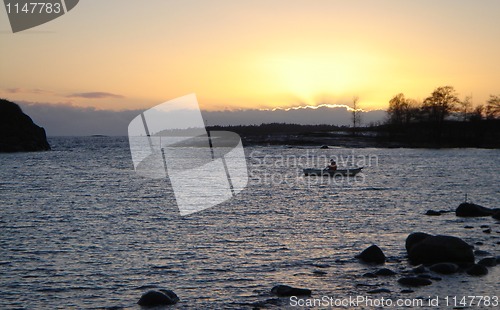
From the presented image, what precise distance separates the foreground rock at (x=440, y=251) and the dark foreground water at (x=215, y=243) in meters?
0.96

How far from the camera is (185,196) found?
4716cm

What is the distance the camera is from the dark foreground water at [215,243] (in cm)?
1817

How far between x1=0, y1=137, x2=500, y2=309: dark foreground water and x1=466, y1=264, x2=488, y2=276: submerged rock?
0.27m

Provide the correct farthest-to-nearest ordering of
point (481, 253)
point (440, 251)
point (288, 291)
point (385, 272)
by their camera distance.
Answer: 1. point (481, 253)
2. point (440, 251)
3. point (385, 272)
4. point (288, 291)

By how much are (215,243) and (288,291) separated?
9269 mm

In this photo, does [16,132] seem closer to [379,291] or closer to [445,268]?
[445,268]

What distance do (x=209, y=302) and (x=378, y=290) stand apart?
5904 mm

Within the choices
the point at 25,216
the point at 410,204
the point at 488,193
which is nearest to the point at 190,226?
the point at 25,216

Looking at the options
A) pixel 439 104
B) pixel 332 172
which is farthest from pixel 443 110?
pixel 332 172

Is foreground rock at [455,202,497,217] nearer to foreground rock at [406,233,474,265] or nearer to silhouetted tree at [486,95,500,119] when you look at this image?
foreground rock at [406,233,474,265]

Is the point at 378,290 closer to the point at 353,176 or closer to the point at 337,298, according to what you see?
the point at 337,298

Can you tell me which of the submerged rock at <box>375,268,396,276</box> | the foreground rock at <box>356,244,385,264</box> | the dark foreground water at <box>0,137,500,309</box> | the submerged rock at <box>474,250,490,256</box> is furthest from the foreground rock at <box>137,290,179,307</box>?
the submerged rock at <box>474,250,490,256</box>

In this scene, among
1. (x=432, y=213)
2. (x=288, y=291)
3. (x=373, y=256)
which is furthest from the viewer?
(x=432, y=213)

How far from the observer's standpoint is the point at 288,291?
17594mm
